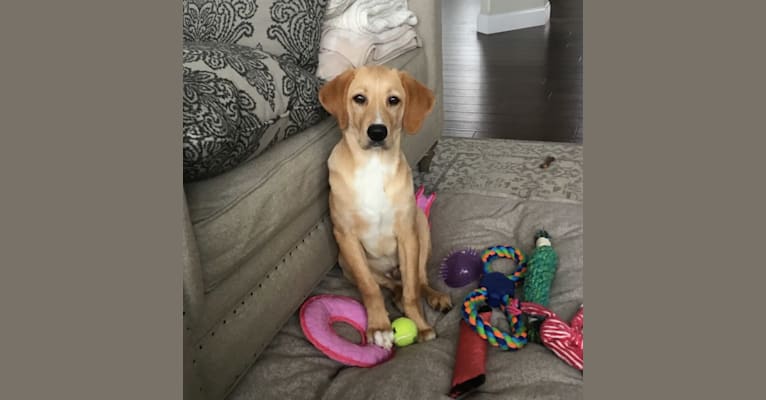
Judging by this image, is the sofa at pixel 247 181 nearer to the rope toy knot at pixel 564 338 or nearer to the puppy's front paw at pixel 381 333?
the puppy's front paw at pixel 381 333

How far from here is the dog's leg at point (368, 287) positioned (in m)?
1.78

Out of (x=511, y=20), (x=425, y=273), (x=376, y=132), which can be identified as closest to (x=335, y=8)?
(x=376, y=132)

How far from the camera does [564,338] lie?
5.24ft

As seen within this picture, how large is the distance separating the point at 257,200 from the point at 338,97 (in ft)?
1.42

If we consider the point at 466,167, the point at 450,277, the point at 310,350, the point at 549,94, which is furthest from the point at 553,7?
the point at 310,350

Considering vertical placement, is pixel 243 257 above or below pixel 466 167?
above

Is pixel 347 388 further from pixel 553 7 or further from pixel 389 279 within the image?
pixel 553 7

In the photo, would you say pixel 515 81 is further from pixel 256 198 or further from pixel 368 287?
pixel 256 198

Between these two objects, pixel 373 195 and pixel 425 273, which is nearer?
pixel 373 195

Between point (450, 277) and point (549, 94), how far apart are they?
262 cm

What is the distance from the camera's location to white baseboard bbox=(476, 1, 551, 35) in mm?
6332

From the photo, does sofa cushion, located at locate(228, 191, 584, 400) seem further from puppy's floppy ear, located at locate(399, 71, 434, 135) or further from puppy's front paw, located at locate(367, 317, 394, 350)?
puppy's floppy ear, located at locate(399, 71, 434, 135)

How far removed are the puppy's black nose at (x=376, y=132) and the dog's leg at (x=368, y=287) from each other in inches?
13.0

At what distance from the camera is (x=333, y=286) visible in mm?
2109
